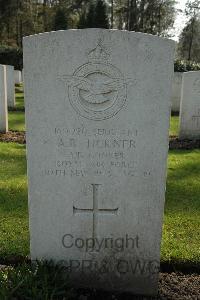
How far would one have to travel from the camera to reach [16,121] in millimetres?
12367

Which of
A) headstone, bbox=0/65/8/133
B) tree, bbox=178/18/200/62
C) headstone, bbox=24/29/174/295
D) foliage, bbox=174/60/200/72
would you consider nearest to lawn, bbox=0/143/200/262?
headstone, bbox=24/29/174/295

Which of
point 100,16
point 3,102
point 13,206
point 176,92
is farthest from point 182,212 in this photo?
point 100,16

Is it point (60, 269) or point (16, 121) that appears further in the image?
point (16, 121)

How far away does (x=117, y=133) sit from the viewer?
3.06 meters

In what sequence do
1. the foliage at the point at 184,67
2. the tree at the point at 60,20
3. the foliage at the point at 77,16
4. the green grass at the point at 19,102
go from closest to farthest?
the green grass at the point at 19,102 < the foliage at the point at 184,67 < the tree at the point at 60,20 < the foliage at the point at 77,16

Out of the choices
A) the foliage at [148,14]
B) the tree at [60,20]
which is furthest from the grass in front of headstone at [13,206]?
the foliage at [148,14]

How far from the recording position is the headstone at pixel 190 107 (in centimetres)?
933

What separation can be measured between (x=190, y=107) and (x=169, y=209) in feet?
16.0

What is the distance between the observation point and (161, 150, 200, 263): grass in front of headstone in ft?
13.3

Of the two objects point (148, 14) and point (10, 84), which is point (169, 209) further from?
point (148, 14)

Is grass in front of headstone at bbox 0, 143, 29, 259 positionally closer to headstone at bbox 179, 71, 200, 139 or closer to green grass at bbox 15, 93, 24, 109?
headstone at bbox 179, 71, 200, 139

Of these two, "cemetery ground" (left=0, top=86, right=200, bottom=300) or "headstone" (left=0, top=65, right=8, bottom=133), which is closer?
"cemetery ground" (left=0, top=86, right=200, bottom=300)

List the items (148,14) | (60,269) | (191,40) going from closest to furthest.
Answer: (60,269) < (148,14) < (191,40)

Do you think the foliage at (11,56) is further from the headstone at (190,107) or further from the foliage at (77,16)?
the headstone at (190,107)
